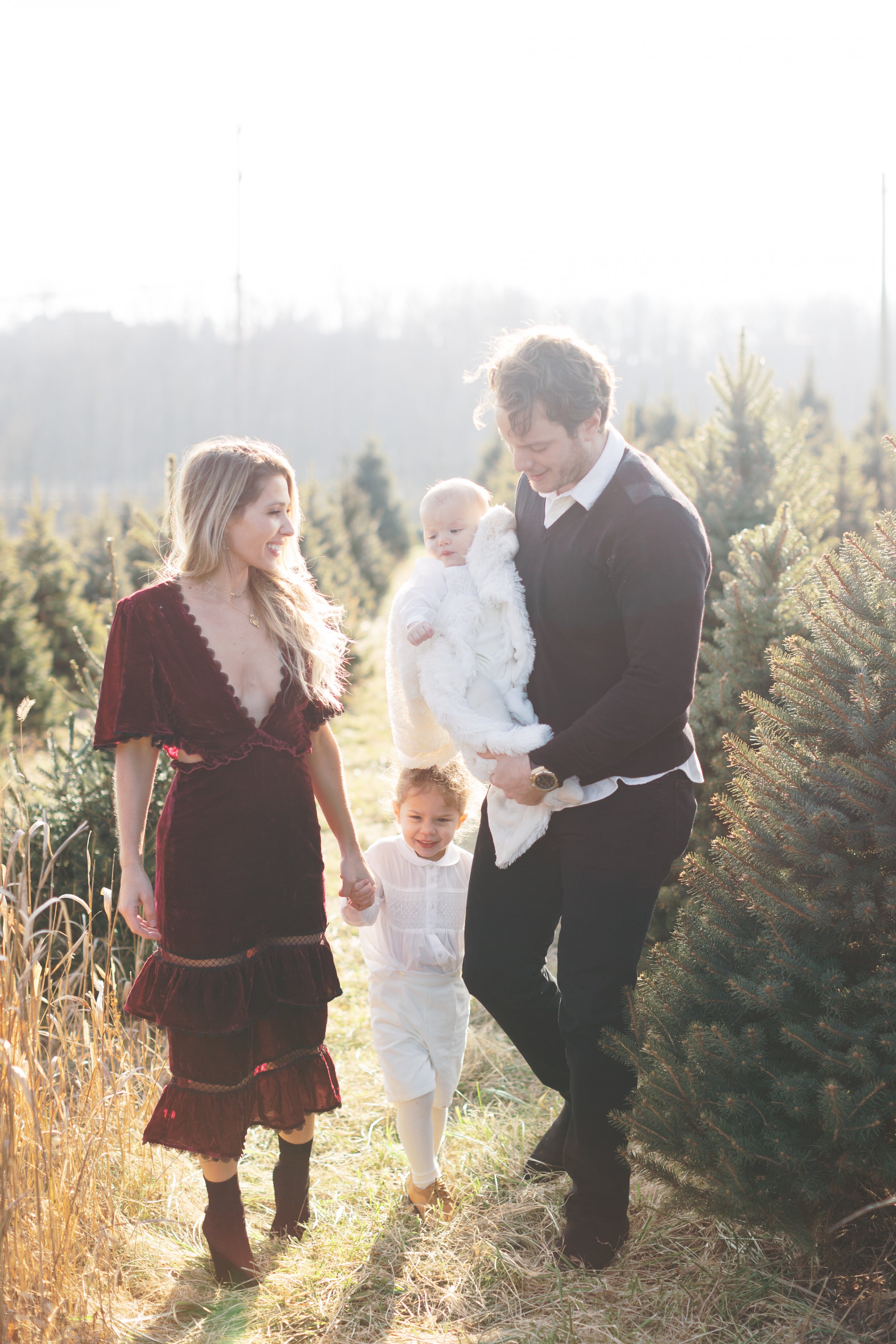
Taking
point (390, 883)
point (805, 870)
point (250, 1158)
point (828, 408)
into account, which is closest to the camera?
point (805, 870)

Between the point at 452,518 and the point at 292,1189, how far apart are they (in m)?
1.91

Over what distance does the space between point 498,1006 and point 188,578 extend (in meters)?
1.39

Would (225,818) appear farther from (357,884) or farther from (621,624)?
(621,624)

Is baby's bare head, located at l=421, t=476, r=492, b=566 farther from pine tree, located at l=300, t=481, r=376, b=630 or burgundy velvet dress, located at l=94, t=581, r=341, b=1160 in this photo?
pine tree, located at l=300, t=481, r=376, b=630

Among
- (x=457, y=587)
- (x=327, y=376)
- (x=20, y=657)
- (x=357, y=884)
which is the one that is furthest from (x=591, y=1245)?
(x=327, y=376)

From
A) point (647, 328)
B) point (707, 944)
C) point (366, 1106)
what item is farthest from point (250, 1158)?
point (647, 328)

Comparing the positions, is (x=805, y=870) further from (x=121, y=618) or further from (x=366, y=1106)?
(x=366, y=1106)

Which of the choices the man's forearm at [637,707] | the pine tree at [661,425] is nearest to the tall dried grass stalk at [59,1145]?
the man's forearm at [637,707]

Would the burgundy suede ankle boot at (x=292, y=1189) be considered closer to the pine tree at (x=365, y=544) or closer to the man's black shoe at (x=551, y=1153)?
the man's black shoe at (x=551, y=1153)

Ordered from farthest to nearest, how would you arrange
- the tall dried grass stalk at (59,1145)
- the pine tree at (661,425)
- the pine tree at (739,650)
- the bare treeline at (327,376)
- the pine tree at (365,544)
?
1. the bare treeline at (327,376)
2. the pine tree at (661,425)
3. the pine tree at (365,544)
4. the pine tree at (739,650)
5. the tall dried grass stalk at (59,1145)

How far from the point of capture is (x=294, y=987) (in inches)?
96.4

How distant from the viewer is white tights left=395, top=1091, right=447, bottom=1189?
2596 mm

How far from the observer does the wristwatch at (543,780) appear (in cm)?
219

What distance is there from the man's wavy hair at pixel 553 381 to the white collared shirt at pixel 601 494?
9cm
